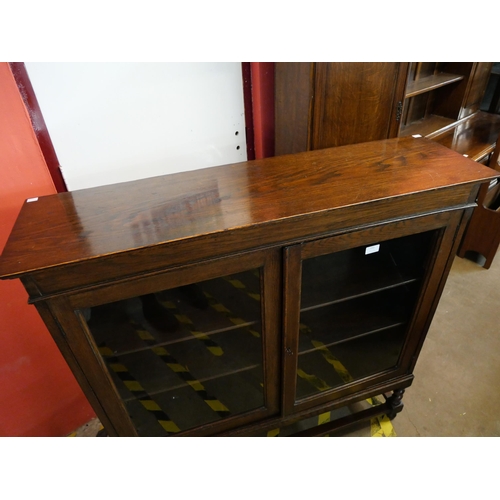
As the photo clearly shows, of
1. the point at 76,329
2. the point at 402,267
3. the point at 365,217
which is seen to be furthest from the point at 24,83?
the point at 402,267

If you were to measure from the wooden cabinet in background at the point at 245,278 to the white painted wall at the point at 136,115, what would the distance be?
0.21 meters

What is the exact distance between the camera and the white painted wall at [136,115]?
3.14ft

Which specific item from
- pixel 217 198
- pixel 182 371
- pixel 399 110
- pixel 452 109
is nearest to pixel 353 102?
pixel 399 110

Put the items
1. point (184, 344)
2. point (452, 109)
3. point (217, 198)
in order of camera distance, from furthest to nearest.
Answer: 1. point (452, 109)
2. point (184, 344)
3. point (217, 198)

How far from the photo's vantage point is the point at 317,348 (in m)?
1.16

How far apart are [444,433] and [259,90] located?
148 cm

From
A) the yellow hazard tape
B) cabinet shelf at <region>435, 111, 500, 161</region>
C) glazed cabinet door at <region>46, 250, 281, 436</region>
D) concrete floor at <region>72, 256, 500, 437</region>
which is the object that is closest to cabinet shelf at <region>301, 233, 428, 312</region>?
glazed cabinet door at <region>46, 250, 281, 436</region>

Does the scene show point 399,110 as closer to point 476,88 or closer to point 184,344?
point 184,344

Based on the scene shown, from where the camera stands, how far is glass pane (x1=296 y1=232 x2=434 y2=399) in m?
1.06

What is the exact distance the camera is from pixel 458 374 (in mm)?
1626

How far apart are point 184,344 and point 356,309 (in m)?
0.59

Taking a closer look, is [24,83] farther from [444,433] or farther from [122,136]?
[444,433]

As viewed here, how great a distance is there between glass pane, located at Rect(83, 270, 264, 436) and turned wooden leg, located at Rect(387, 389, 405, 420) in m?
0.57

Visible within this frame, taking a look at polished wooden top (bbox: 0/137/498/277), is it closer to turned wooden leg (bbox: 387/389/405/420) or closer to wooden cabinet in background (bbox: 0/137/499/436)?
wooden cabinet in background (bbox: 0/137/499/436)
